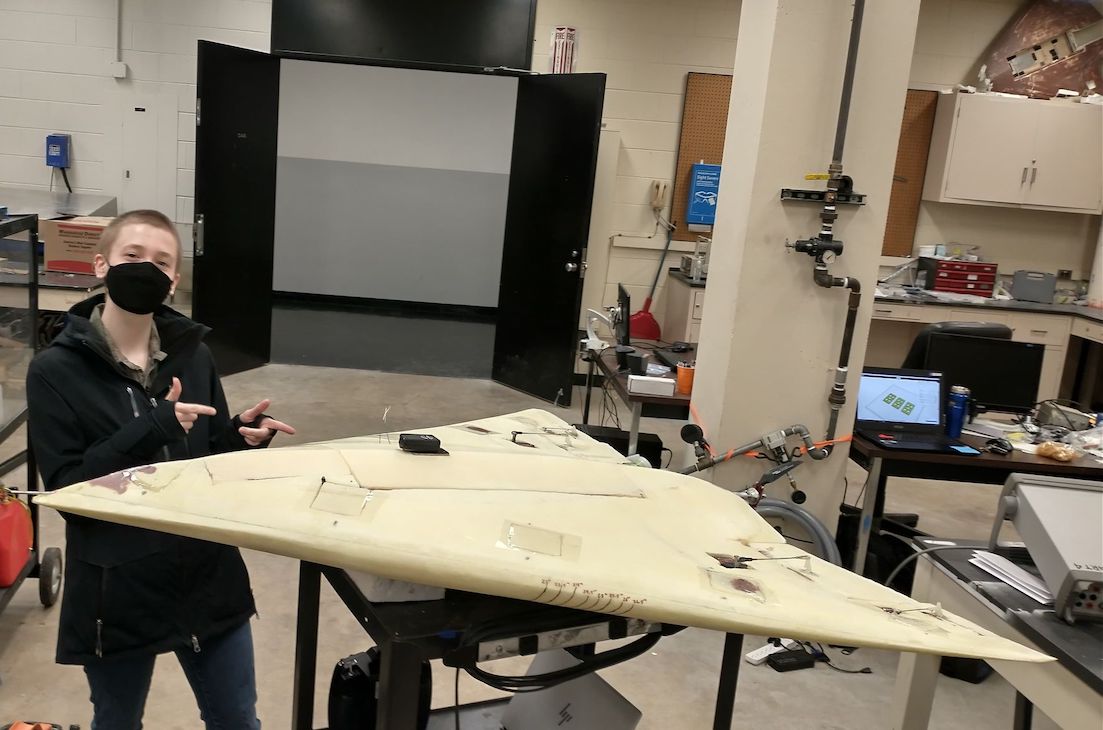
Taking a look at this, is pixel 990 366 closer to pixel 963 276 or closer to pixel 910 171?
pixel 963 276

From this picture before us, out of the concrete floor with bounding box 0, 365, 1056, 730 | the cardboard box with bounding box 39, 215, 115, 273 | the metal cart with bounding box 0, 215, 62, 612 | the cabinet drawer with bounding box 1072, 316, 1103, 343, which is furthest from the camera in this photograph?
the cabinet drawer with bounding box 1072, 316, 1103, 343

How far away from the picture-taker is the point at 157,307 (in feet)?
5.33

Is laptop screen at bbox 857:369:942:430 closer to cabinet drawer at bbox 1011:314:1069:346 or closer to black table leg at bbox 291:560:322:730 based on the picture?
black table leg at bbox 291:560:322:730

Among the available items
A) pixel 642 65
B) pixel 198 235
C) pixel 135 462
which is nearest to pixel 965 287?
pixel 642 65

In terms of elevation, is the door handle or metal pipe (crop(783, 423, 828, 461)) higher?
the door handle

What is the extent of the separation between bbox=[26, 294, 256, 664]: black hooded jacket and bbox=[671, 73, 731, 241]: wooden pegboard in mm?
5417

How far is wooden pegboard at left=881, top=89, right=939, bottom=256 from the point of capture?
6.53 meters

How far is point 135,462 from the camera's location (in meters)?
1.49

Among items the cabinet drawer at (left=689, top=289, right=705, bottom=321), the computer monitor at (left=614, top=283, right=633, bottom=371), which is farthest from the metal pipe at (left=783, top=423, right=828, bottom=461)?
the cabinet drawer at (left=689, top=289, right=705, bottom=321)

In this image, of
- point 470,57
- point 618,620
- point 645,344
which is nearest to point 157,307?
point 618,620

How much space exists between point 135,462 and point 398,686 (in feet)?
1.98

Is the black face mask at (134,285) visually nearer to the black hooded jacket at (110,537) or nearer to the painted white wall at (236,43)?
Answer: the black hooded jacket at (110,537)

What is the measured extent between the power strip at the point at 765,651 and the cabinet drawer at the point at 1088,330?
4096mm

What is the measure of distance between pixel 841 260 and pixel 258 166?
4.28 m
